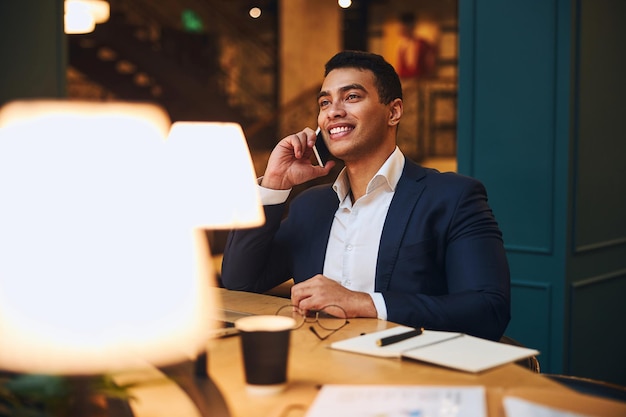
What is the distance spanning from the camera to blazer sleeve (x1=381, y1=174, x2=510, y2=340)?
2053 mm

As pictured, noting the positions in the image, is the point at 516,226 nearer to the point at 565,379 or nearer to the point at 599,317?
the point at 599,317

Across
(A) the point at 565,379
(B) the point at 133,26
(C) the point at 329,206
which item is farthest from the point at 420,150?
(A) the point at 565,379

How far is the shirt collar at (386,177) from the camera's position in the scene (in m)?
2.51

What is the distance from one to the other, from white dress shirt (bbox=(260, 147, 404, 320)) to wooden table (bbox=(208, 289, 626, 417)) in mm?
707

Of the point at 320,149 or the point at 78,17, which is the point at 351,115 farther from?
the point at 78,17

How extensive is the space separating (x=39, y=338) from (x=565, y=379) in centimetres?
127

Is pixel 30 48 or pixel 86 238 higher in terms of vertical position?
pixel 30 48

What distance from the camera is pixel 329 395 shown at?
49.3 inches

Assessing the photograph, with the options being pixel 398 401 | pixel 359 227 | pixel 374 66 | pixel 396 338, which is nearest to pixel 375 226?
pixel 359 227

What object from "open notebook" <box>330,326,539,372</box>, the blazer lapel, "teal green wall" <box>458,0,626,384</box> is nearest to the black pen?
"open notebook" <box>330,326,539,372</box>

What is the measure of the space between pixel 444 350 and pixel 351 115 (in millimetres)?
1218

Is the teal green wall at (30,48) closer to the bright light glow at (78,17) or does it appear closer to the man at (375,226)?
the man at (375,226)

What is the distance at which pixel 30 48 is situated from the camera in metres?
2.13

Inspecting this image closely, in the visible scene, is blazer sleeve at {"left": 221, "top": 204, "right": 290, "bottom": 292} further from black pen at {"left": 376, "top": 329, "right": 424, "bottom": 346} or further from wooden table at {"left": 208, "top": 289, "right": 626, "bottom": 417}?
black pen at {"left": 376, "top": 329, "right": 424, "bottom": 346}
